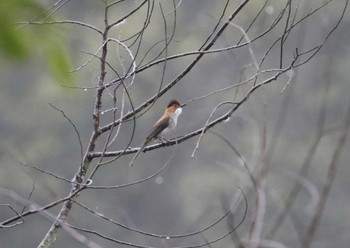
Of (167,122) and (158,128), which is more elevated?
(167,122)

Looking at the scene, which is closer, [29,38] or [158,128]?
[29,38]

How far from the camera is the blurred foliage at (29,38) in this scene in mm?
1019

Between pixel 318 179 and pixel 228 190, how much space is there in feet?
5.17

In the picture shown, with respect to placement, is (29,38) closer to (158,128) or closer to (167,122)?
(158,128)

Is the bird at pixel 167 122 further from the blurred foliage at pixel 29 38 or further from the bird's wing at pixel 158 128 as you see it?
the blurred foliage at pixel 29 38

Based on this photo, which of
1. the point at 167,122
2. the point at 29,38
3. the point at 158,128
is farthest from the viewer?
the point at 167,122

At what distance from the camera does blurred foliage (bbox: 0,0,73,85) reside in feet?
3.34

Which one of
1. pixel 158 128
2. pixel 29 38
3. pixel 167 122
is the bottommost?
pixel 29 38

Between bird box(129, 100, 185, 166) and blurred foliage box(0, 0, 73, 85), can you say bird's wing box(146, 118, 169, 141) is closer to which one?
bird box(129, 100, 185, 166)

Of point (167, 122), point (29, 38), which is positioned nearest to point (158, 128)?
point (167, 122)

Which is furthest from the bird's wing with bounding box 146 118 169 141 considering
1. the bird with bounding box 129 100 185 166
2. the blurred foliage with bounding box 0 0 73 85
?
the blurred foliage with bounding box 0 0 73 85

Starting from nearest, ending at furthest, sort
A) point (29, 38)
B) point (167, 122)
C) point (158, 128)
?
1. point (29, 38)
2. point (158, 128)
3. point (167, 122)

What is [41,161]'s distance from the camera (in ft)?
55.9

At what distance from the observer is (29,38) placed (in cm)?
106
